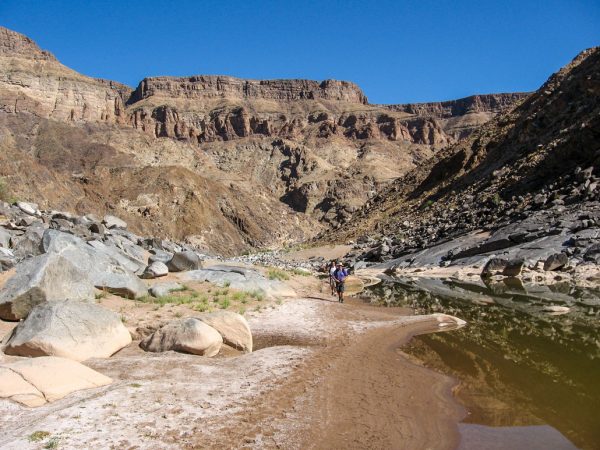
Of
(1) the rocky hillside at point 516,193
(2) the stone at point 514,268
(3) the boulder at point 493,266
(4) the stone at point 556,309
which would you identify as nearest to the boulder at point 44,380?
(4) the stone at point 556,309

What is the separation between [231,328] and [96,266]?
7.23 meters

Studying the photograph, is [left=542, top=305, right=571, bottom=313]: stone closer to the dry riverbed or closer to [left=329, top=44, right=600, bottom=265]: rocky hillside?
the dry riverbed

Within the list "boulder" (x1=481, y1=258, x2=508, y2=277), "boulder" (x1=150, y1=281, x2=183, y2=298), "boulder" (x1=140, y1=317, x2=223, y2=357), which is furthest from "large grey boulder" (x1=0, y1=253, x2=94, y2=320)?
"boulder" (x1=481, y1=258, x2=508, y2=277)

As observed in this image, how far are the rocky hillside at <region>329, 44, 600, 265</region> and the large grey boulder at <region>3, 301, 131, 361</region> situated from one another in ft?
66.8

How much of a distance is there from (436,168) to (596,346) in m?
48.3

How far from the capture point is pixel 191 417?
688cm

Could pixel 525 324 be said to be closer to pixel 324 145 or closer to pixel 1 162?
pixel 1 162

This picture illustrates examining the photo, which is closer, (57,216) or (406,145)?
(57,216)

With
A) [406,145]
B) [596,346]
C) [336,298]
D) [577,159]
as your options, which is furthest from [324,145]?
[596,346]

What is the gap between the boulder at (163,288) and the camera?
1606 centimetres

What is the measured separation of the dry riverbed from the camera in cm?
625

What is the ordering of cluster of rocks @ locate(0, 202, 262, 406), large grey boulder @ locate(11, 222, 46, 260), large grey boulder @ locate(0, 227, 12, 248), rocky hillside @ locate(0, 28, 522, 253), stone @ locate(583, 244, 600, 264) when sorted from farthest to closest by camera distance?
rocky hillside @ locate(0, 28, 522, 253) → stone @ locate(583, 244, 600, 264) → large grey boulder @ locate(0, 227, 12, 248) → large grey boulder @ locate(11, 222, 46, 260) → cluster of rocks @ locate(0, 202, 262, 406)

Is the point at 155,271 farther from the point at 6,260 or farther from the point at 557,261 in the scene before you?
the point at 557,261

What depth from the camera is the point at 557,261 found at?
73.6 feet
